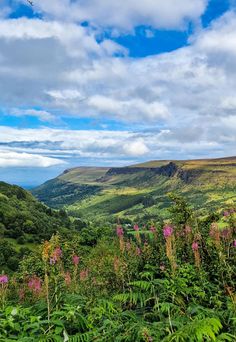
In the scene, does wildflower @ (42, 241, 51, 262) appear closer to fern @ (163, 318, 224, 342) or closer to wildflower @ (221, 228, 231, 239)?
fern @ (163, 318, 224, 342)

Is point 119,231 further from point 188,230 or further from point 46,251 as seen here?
point 46,251

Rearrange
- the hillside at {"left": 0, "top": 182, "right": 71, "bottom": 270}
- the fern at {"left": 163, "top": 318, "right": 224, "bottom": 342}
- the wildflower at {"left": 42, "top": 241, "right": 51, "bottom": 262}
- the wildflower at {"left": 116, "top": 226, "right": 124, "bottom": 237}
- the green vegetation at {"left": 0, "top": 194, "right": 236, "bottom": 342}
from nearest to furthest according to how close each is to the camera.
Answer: the fern at {"left": 163, "top": 318, "right": 224, "bottom": 342} → the green vegetation at {"left": 0, "top": 194, "right": 236, "bottom": 342} → the wildflower at {"left": 42, "top": 241, "right": 51, "bottom": 262} → the wildflower at {"left": 116, "top": 226, "right": 124, "bottom": 237} → the hillside at {"left": 0, "top": 182, "right": 71, "bottom": 270}

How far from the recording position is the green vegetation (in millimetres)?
5891

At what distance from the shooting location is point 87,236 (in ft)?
449

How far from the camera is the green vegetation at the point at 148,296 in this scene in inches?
232

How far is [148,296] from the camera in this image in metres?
7.99

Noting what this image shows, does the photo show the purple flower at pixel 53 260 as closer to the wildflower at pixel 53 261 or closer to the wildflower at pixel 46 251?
the wildflower at pixel 53 261

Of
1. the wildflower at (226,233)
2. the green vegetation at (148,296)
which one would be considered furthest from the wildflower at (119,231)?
the wildflower at (226,233)

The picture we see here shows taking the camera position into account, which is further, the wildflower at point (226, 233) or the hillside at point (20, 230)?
the hillside at point (20, 230)

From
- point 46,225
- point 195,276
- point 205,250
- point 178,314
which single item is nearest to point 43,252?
point 178,314

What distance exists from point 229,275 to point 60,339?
4154mm

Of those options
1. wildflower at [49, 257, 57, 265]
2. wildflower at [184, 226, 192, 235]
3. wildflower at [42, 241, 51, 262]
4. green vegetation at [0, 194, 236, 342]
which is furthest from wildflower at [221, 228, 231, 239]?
wildflower at [42, 241, 51, 262]

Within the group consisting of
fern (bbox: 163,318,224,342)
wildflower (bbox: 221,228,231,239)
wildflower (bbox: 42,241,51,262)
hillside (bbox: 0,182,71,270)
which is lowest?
hillside (bbox: 0,182,71,270)

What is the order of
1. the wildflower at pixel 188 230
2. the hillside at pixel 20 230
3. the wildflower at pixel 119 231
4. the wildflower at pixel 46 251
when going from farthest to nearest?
1. the hillside at pixel 20 230
2. the wildflower at pixel 188 230
3. the wildflower at pixel 119 231
4. the wildflower at pixel 46 251
